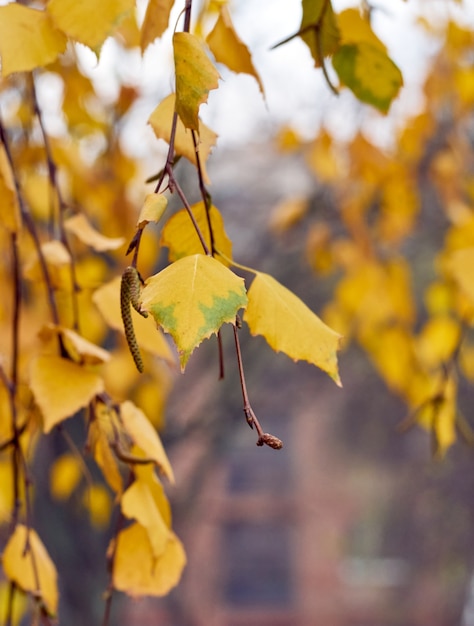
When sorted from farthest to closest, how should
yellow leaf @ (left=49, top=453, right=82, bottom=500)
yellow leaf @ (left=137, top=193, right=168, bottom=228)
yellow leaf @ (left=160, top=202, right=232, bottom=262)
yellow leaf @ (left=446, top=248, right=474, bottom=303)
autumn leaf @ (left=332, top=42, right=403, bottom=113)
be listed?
yellow leaf @ (left=49, top=453, right=82, bottom=500) < yellow leaf @ (left=446, top=248, right=474, bottom=303) < autumn leaf @ (left=332, top=42, right=403, bottom=113) < yellow leaf @ (left=160, top=202, right=232, bottom=262) < yellow leaf @ (left=137, top=193, right=168, bottom=228)

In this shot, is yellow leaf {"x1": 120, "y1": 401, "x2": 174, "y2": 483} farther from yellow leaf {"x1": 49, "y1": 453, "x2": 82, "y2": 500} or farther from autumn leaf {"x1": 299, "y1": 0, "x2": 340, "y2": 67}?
yellow leaf {"x1": 49, "y1": 453, "x2": 82, "y2": 500}

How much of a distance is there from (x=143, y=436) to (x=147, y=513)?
47 mm

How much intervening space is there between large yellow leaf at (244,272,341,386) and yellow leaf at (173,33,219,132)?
0.33 ft

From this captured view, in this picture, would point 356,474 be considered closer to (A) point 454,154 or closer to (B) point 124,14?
(A) point 454,154

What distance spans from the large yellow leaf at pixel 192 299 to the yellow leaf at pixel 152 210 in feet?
0.09

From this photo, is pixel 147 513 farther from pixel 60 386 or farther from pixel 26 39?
pixel 26 39

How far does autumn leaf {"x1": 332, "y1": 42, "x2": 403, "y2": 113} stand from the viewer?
560mm

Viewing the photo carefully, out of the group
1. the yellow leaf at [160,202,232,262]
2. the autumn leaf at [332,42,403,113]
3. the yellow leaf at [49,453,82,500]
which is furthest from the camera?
the yellow leaf at [49,453,82,500]

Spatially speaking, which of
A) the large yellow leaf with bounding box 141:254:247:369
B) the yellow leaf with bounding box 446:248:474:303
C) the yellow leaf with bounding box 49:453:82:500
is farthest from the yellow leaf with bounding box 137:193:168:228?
the yellow leaf with bounding box 49:453:82:500

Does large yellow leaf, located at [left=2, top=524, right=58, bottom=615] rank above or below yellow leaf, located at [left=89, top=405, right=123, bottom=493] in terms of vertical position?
below

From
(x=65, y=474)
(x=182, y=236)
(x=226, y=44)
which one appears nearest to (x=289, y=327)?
(x=182, y=236)

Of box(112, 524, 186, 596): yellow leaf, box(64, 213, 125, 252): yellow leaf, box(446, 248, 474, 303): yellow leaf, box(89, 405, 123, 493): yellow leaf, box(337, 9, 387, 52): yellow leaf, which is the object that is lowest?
box(112, 524, 186, 596): yellow leaf

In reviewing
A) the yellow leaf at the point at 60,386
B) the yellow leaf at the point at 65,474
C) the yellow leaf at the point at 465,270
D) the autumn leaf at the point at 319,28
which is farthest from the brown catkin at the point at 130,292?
the yellow leaf at the point at 65,474

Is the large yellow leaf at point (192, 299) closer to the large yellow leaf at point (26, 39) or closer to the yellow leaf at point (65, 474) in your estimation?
the large yellow leaf at point (26, 39)
